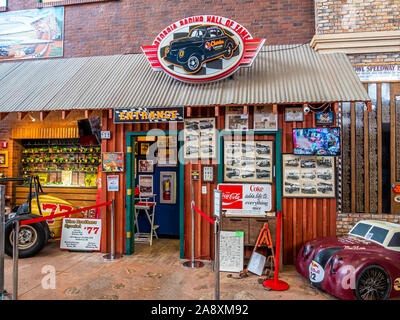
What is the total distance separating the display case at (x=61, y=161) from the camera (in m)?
9.24

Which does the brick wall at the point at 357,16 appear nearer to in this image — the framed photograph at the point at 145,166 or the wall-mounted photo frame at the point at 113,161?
the framed photograph at the point at 145,166

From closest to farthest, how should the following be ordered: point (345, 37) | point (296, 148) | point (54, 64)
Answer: point (296, 148) < point (345, 37) < point (54, 64)

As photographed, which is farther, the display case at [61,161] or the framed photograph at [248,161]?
the display case at [61,161]

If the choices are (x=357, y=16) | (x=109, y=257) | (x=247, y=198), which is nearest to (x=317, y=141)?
(x=247, y=198)

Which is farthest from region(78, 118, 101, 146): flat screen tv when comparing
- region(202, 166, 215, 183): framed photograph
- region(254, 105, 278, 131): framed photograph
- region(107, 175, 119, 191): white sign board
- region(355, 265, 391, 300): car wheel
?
region(355, 265, 391, 300): car wheel

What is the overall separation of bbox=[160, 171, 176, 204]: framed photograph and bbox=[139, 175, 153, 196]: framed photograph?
0.35 meters

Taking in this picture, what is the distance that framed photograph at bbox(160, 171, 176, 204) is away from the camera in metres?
8.27

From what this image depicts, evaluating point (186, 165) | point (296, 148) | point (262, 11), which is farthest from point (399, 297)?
point (262, 11)

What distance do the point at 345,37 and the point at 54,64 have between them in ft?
26.6

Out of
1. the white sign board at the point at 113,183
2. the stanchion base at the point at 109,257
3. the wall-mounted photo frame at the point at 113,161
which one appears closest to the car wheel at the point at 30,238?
the stanchion base at the point at 109,257

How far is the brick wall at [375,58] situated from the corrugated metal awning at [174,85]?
0.36 metres

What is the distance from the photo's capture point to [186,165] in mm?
6422

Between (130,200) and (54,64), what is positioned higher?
(54,64)

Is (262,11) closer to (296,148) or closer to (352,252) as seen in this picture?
(296,148)
